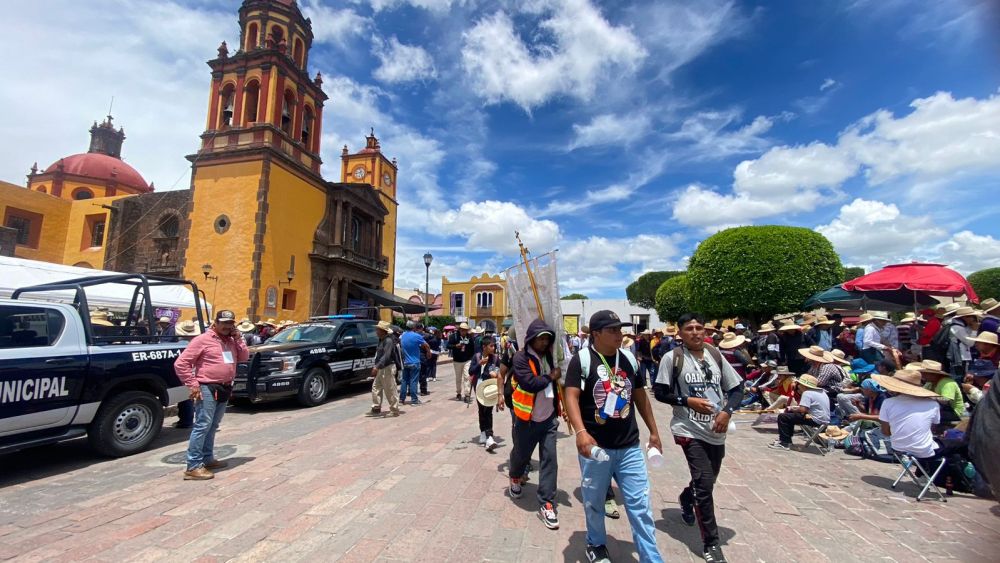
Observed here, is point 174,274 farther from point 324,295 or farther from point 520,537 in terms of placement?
point 520,537

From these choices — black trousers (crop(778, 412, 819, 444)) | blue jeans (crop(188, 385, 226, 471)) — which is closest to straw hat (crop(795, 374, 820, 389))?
black trousers (crop(778, 412, 819, 444))

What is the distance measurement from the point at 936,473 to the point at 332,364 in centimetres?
982

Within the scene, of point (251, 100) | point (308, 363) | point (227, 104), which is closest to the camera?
point (308, 363)

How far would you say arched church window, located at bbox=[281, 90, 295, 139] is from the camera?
79.4ft

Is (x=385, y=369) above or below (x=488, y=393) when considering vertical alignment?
above

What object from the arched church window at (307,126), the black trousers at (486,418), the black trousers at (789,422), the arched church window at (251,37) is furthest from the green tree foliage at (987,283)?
the arched church window at (251,37)

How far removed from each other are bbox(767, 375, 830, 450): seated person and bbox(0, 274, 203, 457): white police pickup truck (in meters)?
8.67

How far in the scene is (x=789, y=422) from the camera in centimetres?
656

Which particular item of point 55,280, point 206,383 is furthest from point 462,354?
point 55,280

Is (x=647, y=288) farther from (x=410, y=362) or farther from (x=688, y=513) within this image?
(x=688, y=513)

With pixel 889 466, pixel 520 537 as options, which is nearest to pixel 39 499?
pixel 520 537

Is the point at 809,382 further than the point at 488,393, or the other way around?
the point at 809,382

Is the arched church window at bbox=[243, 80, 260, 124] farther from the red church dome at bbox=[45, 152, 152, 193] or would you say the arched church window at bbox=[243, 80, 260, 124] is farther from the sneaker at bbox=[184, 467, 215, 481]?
the red church dome at bbox=[45, 152, 152, 193]

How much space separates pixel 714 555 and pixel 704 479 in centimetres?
47
